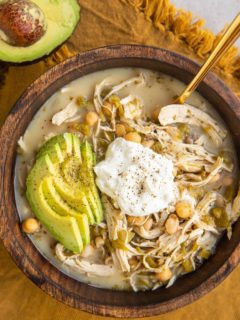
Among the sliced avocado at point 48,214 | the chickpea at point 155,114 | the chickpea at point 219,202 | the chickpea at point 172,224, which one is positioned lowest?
the sliced avocado at point 48,214

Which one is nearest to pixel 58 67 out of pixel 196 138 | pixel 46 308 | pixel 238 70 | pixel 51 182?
pixel 51 182

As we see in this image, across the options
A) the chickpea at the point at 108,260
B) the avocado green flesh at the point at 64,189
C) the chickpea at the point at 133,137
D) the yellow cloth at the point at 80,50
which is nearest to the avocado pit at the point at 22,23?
the yellow cloth at the point at 80,50

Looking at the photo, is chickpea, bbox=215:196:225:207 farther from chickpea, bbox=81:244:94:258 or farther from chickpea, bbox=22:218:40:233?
chickpea, bbox=22:218:40:233

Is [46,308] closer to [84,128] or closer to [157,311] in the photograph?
[157,311]

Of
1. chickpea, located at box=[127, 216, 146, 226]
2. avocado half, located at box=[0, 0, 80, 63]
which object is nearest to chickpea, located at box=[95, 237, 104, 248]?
chickpea, located at box=[127, 216, 146, 226]

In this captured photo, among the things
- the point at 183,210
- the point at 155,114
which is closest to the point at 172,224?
the point at 183,210

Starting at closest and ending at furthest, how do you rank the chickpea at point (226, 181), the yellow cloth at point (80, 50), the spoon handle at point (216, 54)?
the spoon handle at point (216, 54), the chickpea at point (226, 181), the yellow cloth at point (80, 50)

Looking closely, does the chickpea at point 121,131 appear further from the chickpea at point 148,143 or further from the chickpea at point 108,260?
the chickpea at point 108,260
